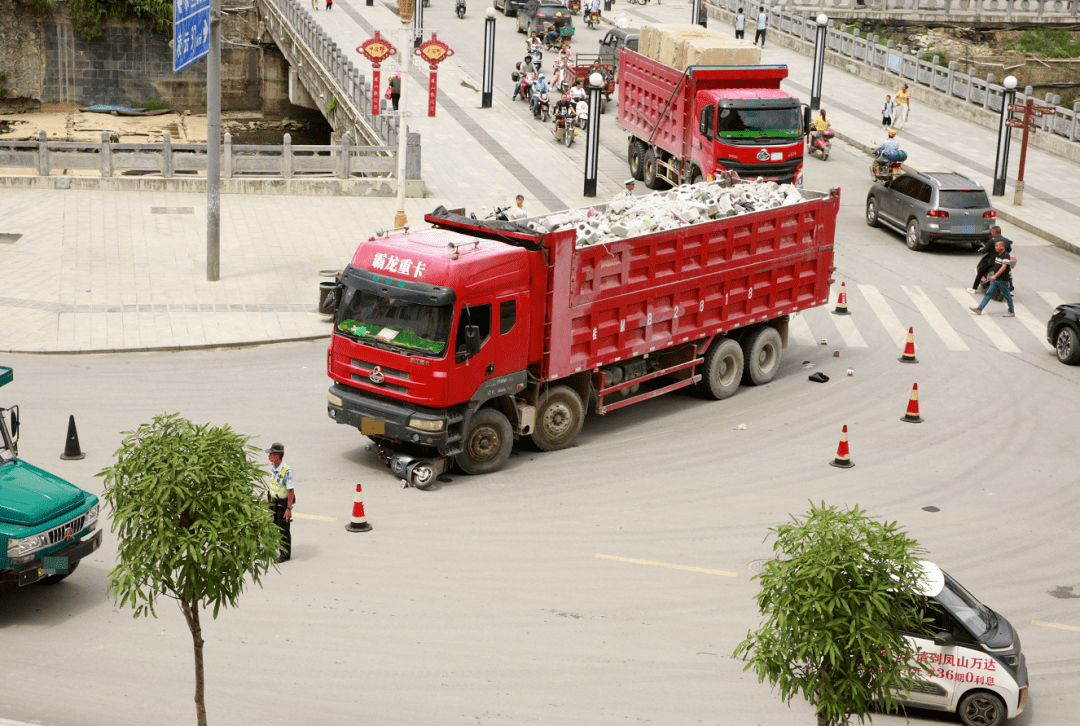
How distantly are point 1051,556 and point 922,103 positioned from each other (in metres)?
34.8

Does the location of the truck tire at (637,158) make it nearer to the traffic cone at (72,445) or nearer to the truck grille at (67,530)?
the traffic cone at (72,445)

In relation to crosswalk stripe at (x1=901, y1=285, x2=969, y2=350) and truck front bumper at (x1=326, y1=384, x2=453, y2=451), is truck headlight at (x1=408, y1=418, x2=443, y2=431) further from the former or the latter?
crosswalk stripe at (x1=901, y1=285, x2=969, y2=350)

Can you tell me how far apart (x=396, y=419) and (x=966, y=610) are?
733cm

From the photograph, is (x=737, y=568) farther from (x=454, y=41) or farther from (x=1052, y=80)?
(x=1052, y=80)

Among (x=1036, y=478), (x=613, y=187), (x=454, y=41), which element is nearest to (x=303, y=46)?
(x=454, y=41)

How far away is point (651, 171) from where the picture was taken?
114 ft

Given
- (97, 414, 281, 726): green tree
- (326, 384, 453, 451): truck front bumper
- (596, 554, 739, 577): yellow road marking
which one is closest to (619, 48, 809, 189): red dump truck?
(326, 384, 453, 451): truck front bumper

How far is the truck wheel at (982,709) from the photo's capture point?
12.1 m

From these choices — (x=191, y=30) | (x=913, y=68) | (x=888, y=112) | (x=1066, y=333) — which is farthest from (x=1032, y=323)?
(x=913, y=68)

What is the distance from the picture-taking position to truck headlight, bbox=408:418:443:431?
16516 mm

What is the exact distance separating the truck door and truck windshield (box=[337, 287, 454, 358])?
227 mm

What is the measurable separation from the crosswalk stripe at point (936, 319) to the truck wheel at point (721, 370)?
4.98 meters

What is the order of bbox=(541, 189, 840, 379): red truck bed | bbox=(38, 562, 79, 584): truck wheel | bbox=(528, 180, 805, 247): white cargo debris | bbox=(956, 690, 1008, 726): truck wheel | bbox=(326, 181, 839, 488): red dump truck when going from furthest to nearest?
1. bbox=(528, 180, 805, 247): white cargo debris
2. bbox=(541, 189, 840, 379): red truck bed
3. bbox=(326, 181, 839, 488): red dump truck
4. bbox=(38, 562, 79, 584): truck wheel
5. bbox=(956, 690, 1008, 726): truck wheel

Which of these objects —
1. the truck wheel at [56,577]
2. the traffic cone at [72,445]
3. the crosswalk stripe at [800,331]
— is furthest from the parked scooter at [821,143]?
the truck wheel at [56,577]
